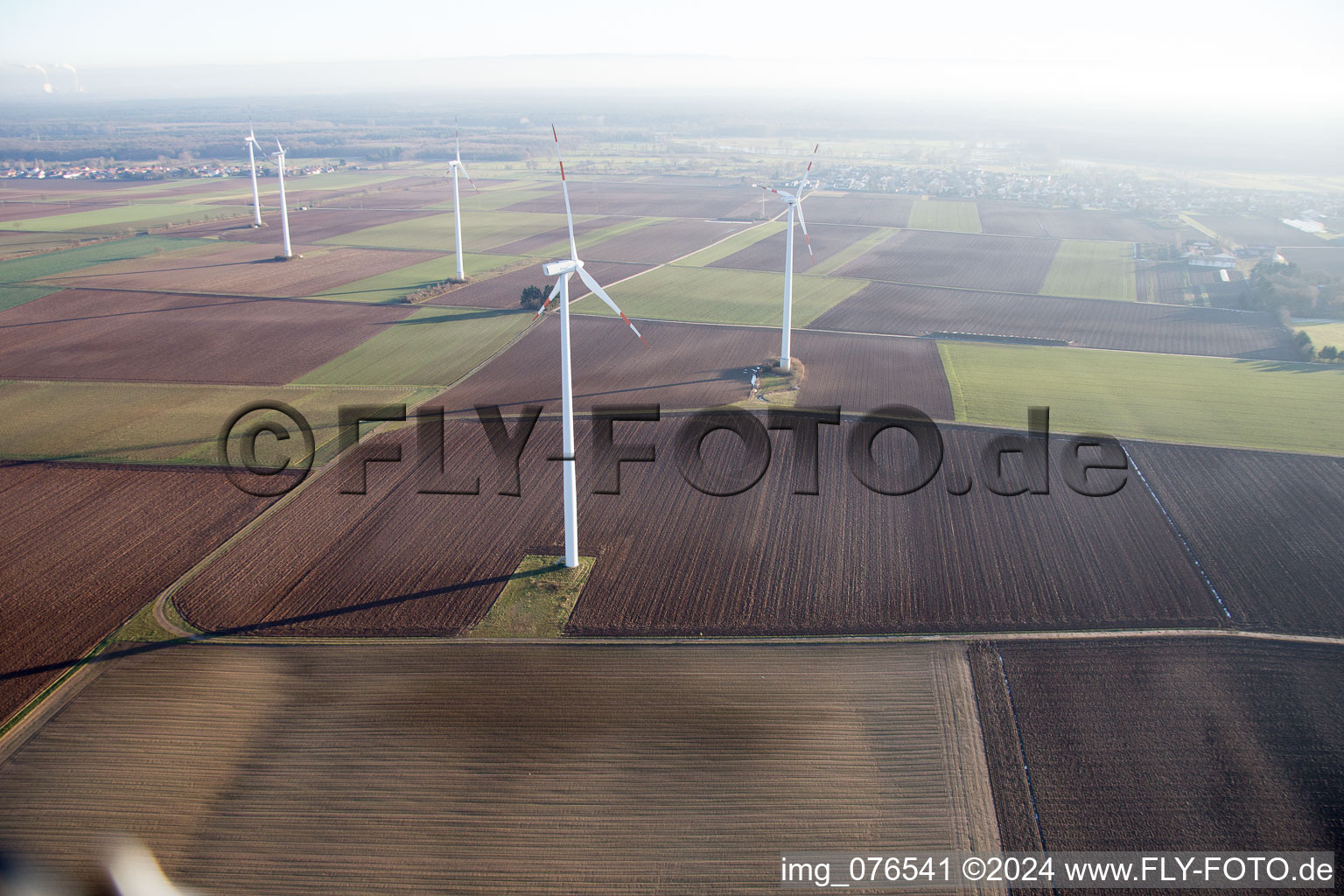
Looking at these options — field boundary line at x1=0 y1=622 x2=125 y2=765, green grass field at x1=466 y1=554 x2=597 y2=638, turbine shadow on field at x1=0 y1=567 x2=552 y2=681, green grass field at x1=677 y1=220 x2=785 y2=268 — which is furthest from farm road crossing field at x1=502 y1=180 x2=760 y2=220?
field boundary line at x1=0 y1=622 x2=125 y2=765

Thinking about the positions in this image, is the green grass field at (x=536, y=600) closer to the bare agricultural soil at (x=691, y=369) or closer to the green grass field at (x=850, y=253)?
the bare agricultural soil at (x=691, y=369)

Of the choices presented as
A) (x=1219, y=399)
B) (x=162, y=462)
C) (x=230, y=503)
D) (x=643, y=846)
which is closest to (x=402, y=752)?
(x=643, y=846)

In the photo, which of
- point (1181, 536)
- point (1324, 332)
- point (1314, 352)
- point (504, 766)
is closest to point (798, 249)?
point (1324, 332)

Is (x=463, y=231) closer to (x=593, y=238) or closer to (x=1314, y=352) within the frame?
(x=593, y=238)

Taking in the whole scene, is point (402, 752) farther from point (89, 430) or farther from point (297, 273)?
point (297, 273)

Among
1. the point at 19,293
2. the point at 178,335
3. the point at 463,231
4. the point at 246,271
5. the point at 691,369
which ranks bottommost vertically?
the point at 691,369
